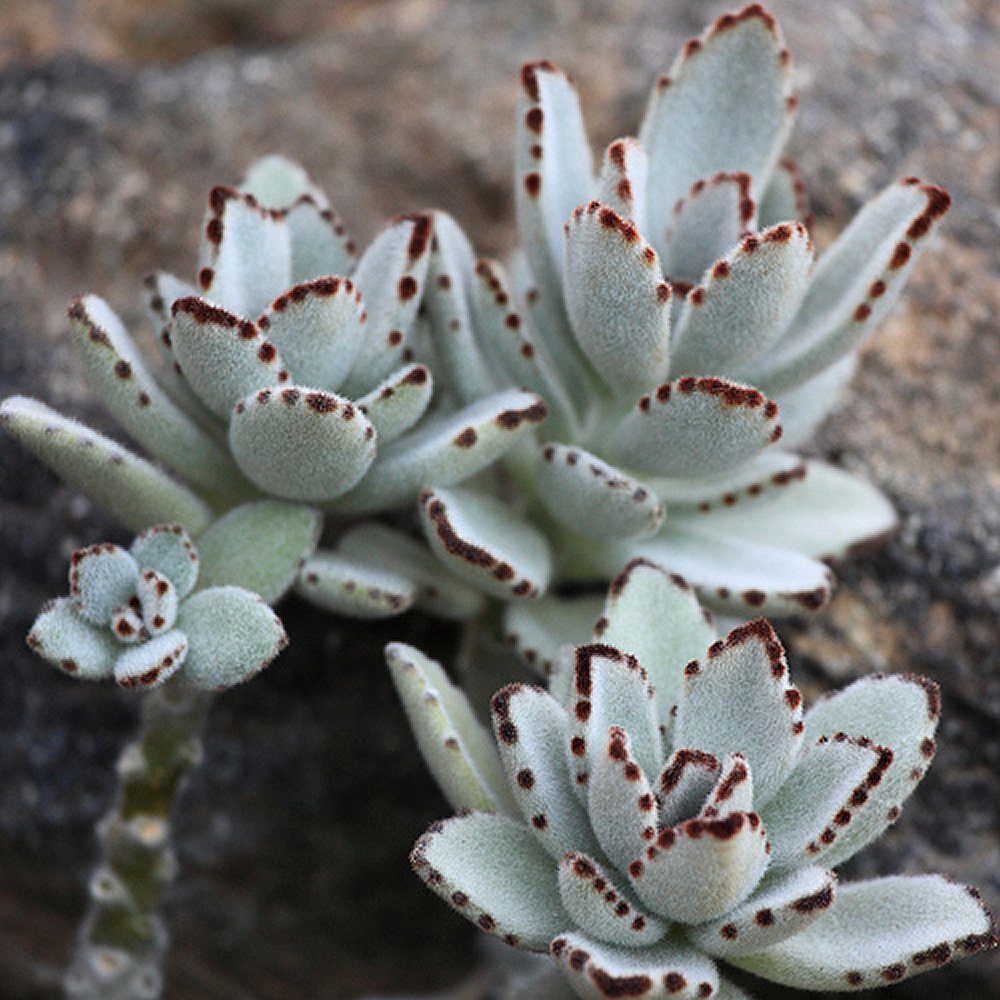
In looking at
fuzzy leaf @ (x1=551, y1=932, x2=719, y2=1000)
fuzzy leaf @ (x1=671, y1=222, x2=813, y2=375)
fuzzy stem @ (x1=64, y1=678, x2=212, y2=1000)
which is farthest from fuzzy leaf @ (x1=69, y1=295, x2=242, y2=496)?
fuzzy leaf @ (x1=551, y1=932, x2=719, y2=1000)

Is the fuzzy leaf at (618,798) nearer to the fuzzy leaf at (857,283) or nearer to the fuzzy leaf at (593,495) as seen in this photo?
the fuzzy leaf at (593,495)

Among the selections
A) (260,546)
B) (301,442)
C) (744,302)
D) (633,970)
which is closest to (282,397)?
(301,442)

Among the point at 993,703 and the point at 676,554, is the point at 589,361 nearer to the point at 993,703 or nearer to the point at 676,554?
the point at 676,554

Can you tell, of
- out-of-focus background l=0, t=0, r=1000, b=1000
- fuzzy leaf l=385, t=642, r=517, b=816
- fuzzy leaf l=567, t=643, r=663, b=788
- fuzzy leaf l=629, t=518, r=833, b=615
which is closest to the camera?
fuzzy leaf l=567, t=643, r=663, b=788

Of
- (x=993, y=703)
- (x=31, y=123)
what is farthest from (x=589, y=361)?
(x=31, y=123)

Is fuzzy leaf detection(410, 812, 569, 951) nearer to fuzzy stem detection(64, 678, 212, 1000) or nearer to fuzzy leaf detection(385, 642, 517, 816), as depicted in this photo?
fuzzy leaf detection(385, 642, 517, 816)
